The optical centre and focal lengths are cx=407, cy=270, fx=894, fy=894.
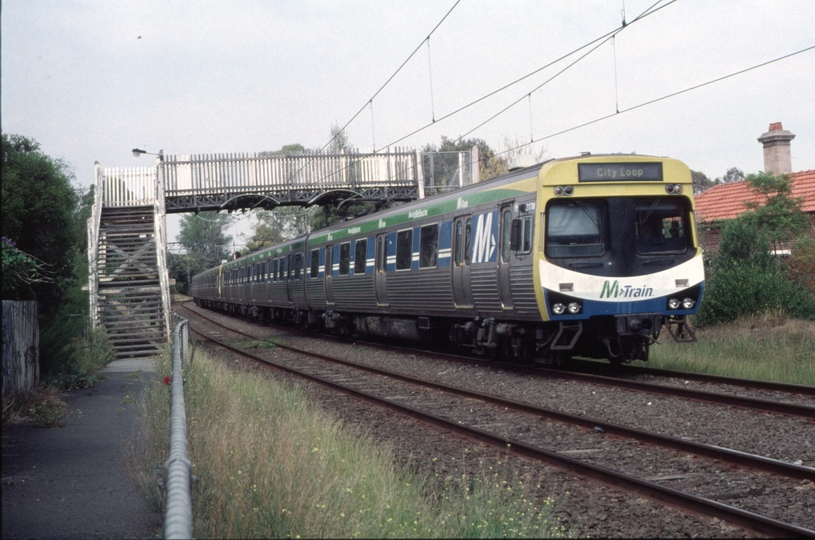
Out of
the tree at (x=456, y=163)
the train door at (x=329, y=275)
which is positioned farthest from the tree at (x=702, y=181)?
the train door at (x=329, y=275)

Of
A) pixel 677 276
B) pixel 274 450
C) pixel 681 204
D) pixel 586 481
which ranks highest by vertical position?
pixel 681 204

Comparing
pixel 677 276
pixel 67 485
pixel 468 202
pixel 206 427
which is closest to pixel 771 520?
pixel 206 427

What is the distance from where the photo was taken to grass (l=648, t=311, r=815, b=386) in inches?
512

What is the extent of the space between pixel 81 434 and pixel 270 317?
26100 millimetres

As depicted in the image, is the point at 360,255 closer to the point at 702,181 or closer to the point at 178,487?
the point at 178,487

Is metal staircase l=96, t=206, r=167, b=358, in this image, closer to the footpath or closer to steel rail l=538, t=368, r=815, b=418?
the footpath

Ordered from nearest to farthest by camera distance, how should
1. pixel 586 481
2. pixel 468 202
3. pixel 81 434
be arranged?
pixel 586 481 → pixel 81 434 → pixel 468 202

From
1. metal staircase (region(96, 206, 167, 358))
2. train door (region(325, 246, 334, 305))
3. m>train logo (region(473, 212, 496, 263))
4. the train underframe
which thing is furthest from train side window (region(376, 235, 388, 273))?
metal staircase (region(96, 206, 167, 358))

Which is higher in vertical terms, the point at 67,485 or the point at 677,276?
the point at 677,276

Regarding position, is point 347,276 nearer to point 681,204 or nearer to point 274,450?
point 681,204

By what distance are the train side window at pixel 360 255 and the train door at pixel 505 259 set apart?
7181 millimetres

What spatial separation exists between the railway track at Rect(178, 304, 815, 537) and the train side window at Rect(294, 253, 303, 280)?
42.2 ft

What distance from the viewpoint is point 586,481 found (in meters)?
6.89

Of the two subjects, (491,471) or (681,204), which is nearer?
(491,471)
